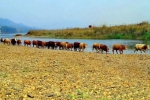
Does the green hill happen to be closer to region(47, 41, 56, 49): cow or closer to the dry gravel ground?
region(47, 41, 56, 49): cow

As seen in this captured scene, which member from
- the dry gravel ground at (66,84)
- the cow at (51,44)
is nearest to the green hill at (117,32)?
the cow at (51,44)

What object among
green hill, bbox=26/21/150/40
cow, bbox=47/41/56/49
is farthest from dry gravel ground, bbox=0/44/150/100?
green hill, bbox=26/21/150/40

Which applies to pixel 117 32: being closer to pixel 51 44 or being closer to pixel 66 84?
pixel 51 44

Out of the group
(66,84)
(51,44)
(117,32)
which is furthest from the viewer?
(117,32)

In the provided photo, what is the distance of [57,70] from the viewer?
9719 mm

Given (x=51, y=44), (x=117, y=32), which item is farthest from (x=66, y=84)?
(x=117, y=32)

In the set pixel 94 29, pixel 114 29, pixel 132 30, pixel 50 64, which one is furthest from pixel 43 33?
pixel 50 64

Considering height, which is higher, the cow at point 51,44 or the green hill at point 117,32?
the green hill at point 117,32

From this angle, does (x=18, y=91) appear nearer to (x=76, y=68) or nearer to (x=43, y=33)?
(x=76, y=68)

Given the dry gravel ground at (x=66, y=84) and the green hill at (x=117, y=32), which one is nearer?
the dry gravel ground at (x=66, y=84)

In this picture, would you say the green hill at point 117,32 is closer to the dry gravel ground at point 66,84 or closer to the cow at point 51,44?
the cow at point 51,44

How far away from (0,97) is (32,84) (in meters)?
1.38

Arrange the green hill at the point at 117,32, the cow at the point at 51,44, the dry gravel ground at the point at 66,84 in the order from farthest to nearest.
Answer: the green hill at the point at 117,32 → the cow at the point at 51,44 → the dry gravel ground at the point at 66,84

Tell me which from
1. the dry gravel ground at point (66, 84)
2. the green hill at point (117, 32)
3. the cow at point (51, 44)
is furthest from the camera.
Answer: the green hill at point (117, 32)
